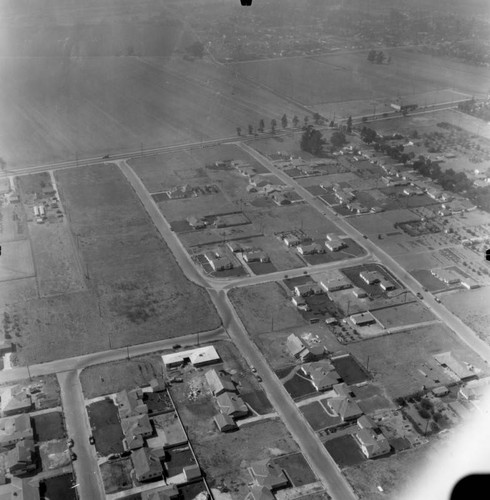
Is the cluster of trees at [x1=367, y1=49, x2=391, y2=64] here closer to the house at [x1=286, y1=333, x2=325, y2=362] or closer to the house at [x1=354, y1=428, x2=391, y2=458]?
the house at [x1=286, y1=333, x2=325, y2=362]

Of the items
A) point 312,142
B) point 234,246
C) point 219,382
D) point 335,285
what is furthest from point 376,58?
point 219,382

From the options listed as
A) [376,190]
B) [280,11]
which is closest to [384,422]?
[376,190]

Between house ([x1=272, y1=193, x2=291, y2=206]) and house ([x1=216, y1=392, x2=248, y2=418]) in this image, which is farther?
house ([x1=272, y1=193, x2=291, y2=206])

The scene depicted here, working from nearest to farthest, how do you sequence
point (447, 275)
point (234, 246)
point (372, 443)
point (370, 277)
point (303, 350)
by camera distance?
point (372, 443)
point (303, 350)
point (370, 277)
point (447, 275)
point (234, 246)

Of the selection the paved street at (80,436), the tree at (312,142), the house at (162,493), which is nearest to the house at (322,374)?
the house at (162,493)

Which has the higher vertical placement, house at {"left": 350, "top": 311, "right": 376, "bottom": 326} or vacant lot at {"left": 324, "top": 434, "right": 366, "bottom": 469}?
house at {"left": 350, "top": 311, "right": 376, "bottom": 326}

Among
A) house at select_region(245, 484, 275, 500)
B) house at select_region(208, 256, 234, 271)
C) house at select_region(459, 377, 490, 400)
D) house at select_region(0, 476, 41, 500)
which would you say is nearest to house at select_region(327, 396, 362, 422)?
house at select_region(459, 377, 490, 400)

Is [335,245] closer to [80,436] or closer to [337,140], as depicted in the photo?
[80,436]
